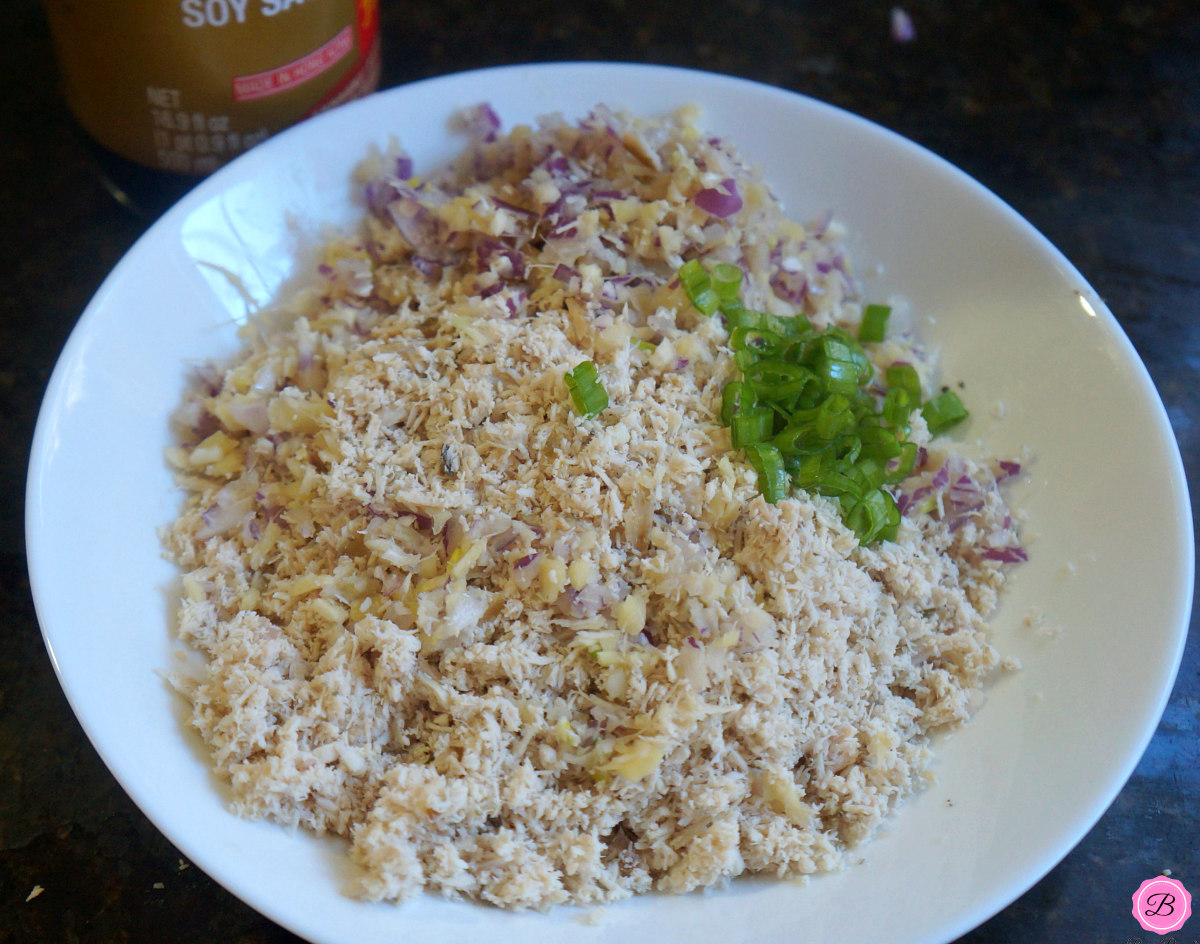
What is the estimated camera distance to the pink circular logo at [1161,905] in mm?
1565

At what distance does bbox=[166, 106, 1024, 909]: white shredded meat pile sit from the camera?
1.39 metres

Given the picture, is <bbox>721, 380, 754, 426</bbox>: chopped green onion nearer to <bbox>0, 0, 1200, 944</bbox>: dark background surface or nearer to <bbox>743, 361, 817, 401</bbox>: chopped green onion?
<bbox>743, 361, 817, 401</bbox>: chopped green onion

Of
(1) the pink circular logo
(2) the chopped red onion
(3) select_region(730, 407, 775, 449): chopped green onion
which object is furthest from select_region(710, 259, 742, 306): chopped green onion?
(1) the pink circular logo

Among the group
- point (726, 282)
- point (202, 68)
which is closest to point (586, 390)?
point (726, 282)

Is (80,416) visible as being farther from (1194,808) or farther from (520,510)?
(1194,808)

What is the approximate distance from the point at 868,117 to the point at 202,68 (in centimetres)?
170

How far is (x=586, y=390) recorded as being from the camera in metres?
1.59

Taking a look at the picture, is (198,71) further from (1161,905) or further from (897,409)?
(1161,905)

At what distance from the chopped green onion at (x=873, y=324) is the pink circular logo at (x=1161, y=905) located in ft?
3.50

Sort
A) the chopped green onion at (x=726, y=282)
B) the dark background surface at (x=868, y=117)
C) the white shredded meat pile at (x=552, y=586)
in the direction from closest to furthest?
1. the white shredded meat pile at (x=552, y=586)
2. the dark background surface at (x=868, y=117)
3. the chopped green onion at (x=726, y=282)

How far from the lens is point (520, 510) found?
156 cm

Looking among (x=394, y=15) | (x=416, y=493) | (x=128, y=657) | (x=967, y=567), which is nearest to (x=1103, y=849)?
(x=967, y=567)

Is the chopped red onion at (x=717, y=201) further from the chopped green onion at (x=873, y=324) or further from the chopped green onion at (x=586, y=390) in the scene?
the chopped green onion at (x=586, y=390)

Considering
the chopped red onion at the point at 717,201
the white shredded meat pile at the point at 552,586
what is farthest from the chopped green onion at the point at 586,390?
the chopped red onion at the point at 717,201
